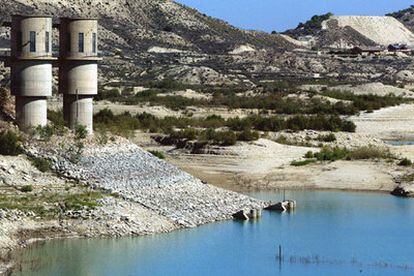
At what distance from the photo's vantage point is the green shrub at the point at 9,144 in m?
38.1

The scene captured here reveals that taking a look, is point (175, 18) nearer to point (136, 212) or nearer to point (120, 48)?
point (120, 48)

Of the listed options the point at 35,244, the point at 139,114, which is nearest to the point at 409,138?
the point at 139,114

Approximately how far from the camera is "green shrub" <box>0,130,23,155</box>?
38125mm

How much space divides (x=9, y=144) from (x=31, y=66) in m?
3.15

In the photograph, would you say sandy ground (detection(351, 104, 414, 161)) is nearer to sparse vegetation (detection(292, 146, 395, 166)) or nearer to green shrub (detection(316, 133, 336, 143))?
green shrub (detection(316, 133, 336, 143))

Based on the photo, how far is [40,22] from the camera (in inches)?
1571

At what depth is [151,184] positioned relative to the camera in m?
40.2

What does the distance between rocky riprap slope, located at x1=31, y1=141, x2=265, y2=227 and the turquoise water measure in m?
0.95

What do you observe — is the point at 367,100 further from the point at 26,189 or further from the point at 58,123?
the point at 26,189

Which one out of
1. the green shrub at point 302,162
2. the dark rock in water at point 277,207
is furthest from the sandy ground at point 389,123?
the dark rock in water at point 277,207

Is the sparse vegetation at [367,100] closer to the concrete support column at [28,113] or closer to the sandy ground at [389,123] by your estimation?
the sandy ground at [389,123]

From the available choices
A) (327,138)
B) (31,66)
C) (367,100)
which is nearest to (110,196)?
A: (31,66)

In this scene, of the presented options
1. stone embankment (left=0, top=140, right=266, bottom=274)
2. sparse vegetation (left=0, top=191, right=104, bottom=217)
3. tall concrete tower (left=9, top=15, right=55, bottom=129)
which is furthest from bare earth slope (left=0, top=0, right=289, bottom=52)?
sparse vegetation (left=0, top=191, right=104, bottom=217)

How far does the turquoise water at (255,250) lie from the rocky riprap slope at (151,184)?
952 mm
